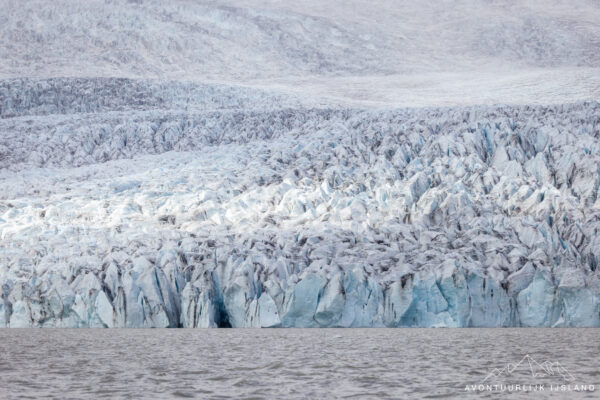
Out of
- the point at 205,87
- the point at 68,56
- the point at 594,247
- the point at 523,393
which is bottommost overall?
the point at 523,393

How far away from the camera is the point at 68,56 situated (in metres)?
56.6

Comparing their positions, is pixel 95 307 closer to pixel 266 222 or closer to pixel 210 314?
pixel 210 314

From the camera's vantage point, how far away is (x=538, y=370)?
1164 centimetres

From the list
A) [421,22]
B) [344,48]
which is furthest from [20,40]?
[421,22]

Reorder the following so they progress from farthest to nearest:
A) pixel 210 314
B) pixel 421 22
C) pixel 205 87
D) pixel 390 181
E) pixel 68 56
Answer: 1. pixel 421 22
2. pixel 68 56
3. pixel 205 87
4. pixel 390 181
5. pixel 210 314

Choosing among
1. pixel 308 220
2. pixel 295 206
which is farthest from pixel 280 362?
pixel 295 206

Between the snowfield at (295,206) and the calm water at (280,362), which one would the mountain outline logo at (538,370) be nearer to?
the calm water at (280,362)

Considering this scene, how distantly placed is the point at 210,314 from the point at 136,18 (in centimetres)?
4616

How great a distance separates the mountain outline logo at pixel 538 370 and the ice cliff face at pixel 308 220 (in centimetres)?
783

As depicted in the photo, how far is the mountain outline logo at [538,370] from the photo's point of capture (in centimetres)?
1103

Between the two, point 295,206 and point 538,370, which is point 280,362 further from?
point 295,206

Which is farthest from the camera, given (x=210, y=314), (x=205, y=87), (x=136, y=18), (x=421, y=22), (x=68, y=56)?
(x=421, y=22)

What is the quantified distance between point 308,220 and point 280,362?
434 inches

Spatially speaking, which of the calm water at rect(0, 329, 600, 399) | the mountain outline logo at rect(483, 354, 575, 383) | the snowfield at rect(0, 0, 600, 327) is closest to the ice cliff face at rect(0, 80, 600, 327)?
the snowfield at rect(0, 0, 600, 327)
